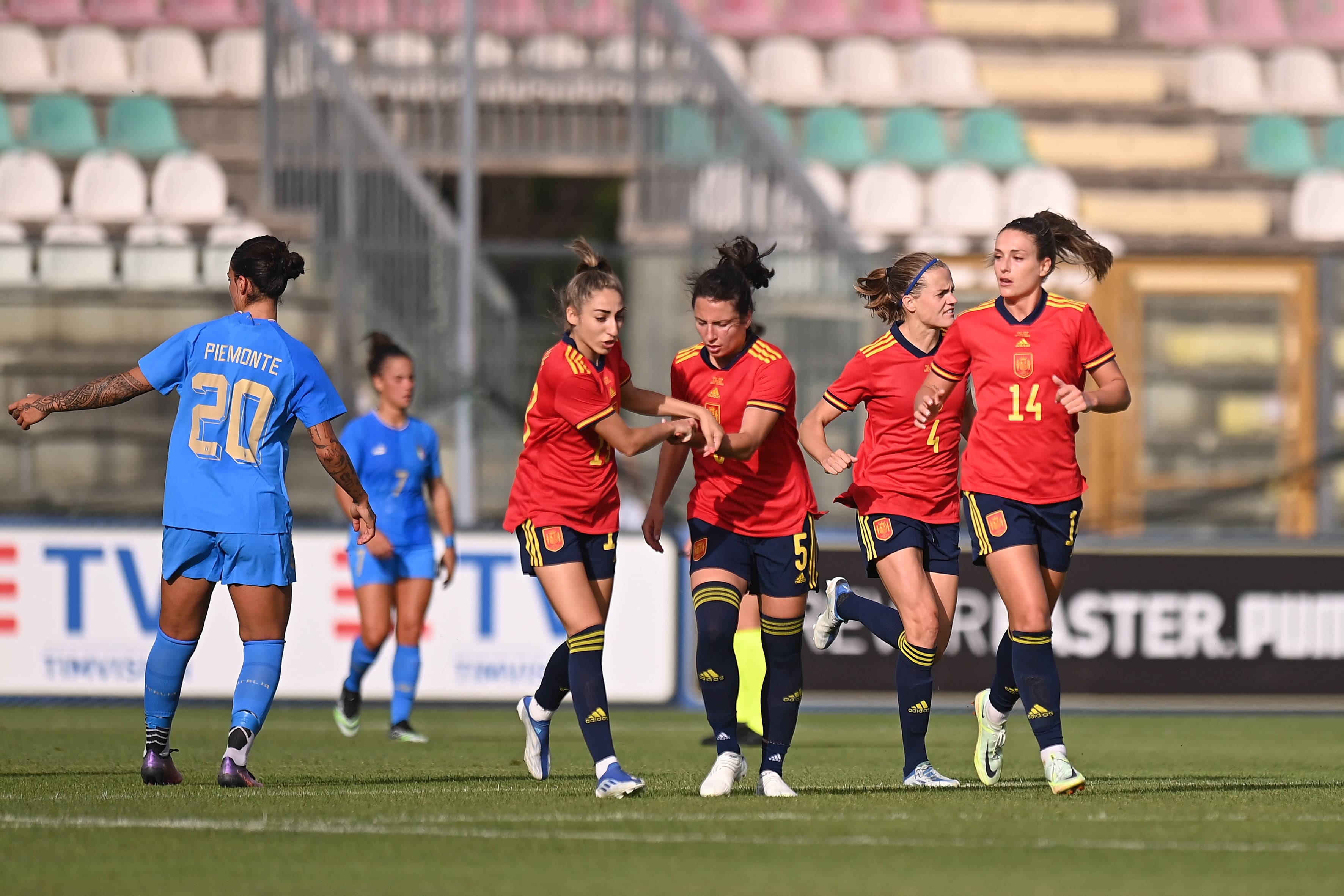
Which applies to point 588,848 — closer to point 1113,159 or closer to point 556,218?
point 1113,159

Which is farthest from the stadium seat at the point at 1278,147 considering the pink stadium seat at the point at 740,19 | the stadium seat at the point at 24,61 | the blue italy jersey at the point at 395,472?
the blue italy jersey at the point at 395,472

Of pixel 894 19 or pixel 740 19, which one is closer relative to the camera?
pixel 740 19

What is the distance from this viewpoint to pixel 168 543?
716 centimetres

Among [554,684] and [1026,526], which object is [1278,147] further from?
[554,684]

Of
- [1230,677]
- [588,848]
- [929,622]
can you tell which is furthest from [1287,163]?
[588,848]

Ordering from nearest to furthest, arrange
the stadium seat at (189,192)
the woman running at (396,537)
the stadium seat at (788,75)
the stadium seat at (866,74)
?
the woman running at (396,537) → the stadium seat at (189,192) → the stadium seat at (788,75) → the stadium seat at (866,74)

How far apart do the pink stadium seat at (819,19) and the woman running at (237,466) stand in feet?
55.2

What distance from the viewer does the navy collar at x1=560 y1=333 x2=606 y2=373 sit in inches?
269

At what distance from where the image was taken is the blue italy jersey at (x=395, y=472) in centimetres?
1030

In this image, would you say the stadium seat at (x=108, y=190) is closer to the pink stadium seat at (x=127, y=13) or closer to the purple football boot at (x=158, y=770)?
the pink stadium seat at (x=127, y=13)

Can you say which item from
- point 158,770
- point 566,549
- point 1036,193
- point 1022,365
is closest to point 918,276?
point 1022,365

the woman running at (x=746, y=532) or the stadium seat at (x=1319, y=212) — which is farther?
the stadium seat at (x=1319, y=212)

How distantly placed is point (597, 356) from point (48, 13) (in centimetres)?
1669

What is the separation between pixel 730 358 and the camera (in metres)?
7.08
